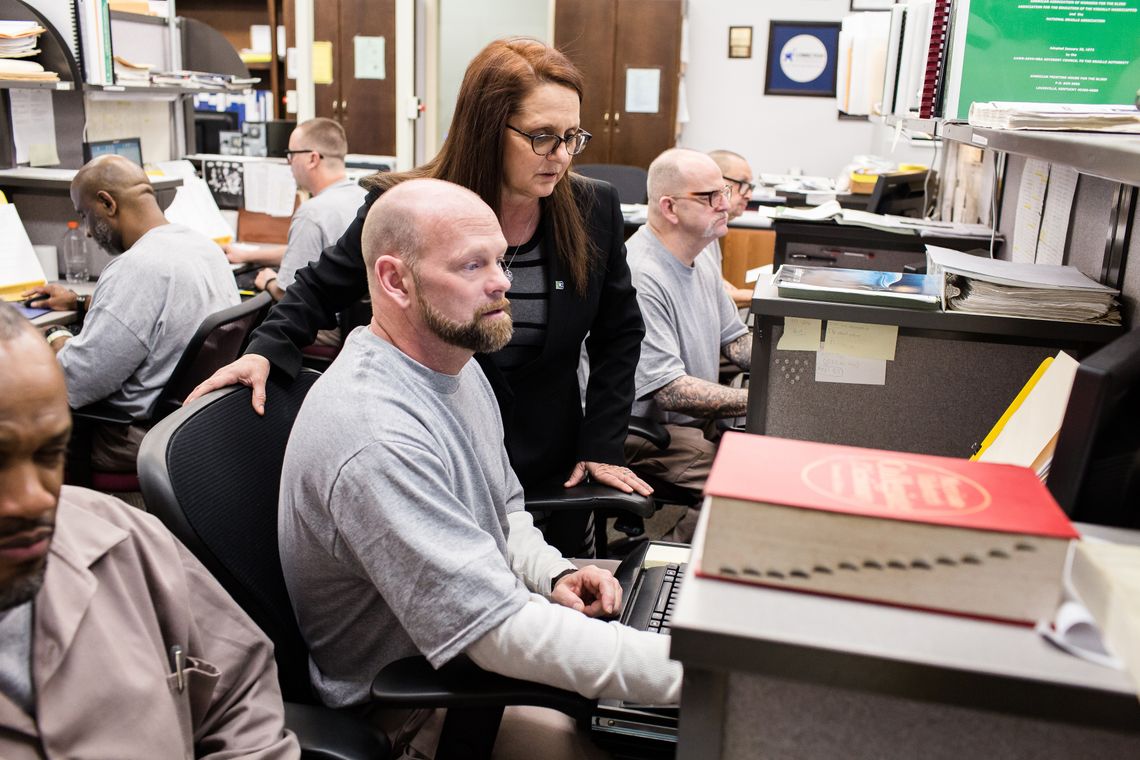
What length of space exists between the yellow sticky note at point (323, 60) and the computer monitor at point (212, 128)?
1257mm

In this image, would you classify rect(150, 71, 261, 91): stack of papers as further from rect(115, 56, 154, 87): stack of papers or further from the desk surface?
the desk surface

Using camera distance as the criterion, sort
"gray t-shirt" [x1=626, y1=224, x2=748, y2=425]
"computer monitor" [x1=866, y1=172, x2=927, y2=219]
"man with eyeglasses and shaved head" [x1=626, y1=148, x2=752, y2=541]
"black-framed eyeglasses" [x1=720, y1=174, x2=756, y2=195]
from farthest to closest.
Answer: "black-framed eyeglasses" [x1=720, y1=174, x2=756, y2=195], "computer monitor" [x1=866, y1=172, x2=927, y2=219], "gray t-shirt" [x1=626, y1=224, x2=748, y2=425], "man with eyeglasses and shaved head" [x1=626, y1=148, x2=752, y2=541]

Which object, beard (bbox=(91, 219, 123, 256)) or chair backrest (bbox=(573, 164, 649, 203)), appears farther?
chair backrest (bbox=(573, 164, 649, 203))

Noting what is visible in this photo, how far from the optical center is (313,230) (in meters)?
3.38

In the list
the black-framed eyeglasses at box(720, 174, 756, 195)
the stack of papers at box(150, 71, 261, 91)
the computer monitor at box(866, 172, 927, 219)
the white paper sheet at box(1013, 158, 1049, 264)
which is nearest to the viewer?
the white paper sheet at box(1013, 158, 1049, 264)

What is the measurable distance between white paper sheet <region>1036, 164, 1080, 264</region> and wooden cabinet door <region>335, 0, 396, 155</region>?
482 cm

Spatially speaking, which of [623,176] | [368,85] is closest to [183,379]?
[623,176]

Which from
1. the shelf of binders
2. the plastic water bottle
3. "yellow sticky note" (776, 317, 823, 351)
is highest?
the shelf of binders

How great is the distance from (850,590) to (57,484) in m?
0.68

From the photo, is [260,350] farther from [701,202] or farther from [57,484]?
[701,202]

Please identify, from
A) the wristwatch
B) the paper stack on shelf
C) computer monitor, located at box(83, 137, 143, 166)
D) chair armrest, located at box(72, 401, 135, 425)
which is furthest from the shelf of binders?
computer monitor, located at box(83, 137, 143, 166)

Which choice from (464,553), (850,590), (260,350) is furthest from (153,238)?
(850,590)

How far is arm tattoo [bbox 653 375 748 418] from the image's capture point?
2330mm

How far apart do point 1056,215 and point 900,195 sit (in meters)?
1.79
